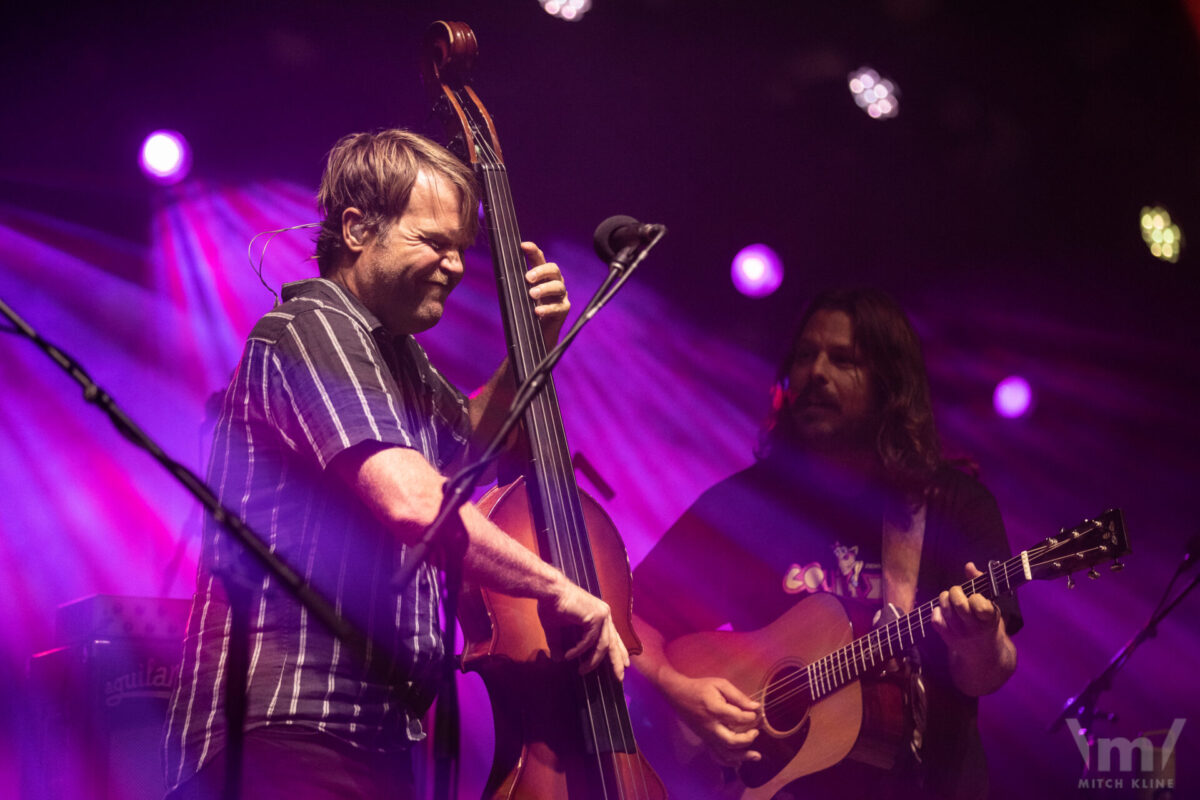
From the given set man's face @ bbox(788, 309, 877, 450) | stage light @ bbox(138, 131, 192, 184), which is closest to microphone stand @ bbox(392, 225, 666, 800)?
man's face @ bbox(788, 309, 877, 450)

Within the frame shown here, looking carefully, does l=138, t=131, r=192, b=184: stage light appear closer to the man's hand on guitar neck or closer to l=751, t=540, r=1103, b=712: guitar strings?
l=751, t=540, r=1103, b=712: guitar strings

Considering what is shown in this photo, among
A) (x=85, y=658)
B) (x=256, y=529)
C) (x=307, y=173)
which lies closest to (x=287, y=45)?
(x=307, y=173)

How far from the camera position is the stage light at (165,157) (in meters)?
3.85

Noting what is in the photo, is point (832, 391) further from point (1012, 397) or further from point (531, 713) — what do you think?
point (531, 713)

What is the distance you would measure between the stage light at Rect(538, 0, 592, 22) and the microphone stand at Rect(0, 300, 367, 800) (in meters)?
3.46

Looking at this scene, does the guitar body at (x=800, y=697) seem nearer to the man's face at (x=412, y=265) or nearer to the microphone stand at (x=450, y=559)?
the man's face at (x=412, y=265)

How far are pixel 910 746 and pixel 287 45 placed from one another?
365cm

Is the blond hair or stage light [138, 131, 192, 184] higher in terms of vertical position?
stage light [138, 131, 192, 184]

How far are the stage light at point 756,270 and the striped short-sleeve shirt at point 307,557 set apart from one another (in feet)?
12.0

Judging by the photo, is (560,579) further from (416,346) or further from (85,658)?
(85,658)

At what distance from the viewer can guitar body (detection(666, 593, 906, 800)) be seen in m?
3.21

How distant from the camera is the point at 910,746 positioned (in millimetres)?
3275

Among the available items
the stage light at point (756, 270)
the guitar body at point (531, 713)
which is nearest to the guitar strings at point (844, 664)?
the guitar body at point (531, 713)

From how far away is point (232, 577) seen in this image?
4.89 ft
